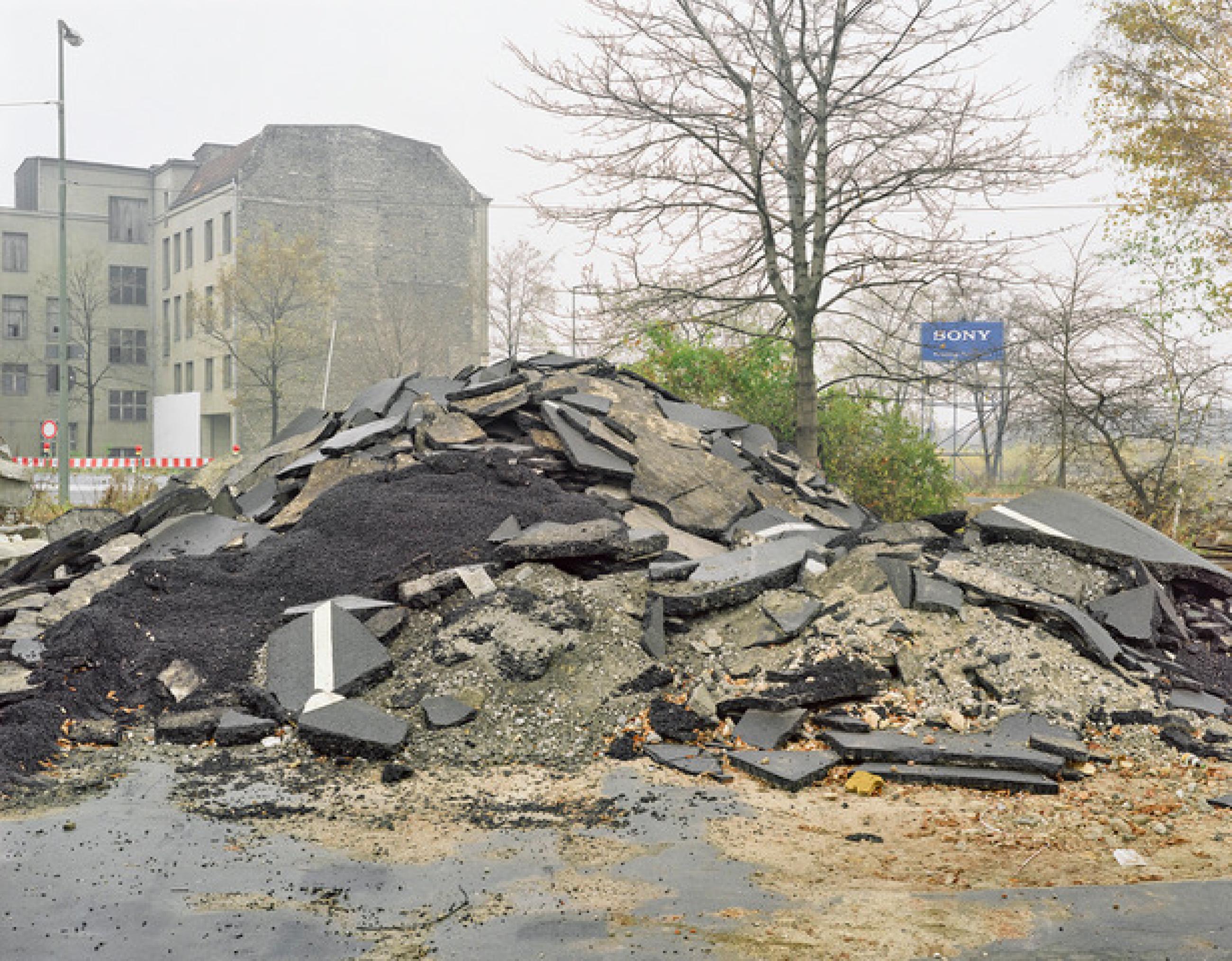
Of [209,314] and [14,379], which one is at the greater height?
[209,314]

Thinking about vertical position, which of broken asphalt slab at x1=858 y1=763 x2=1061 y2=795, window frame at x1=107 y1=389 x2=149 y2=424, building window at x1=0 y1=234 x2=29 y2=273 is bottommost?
broken asphalt slab at x1=858 y1=763 x2=1061 y2=795

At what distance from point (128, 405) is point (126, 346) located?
8.78 ft

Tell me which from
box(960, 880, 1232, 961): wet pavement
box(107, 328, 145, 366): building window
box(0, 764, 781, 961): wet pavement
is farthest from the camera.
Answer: box(107, 328, 145, 366): building window

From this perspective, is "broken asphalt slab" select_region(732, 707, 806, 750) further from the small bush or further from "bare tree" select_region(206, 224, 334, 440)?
"bare tree" select_region(206, 224, 334, 440)

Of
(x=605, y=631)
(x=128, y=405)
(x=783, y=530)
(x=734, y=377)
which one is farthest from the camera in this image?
(x=128, y=405)

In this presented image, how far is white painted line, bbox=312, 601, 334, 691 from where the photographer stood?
22.6 feet

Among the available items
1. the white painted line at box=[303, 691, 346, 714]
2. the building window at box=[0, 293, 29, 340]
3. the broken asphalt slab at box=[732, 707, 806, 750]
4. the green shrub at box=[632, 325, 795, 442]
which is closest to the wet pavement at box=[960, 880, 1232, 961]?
the broken asphalt slab at box=[732, 707, 806, 750]

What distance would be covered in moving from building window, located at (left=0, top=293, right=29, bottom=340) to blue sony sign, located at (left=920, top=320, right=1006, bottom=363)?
145 feet

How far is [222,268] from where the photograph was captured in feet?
120

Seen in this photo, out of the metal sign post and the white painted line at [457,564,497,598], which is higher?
the metal sign post

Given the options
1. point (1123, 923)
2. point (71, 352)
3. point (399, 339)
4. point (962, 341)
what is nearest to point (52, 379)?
point (71, 352)

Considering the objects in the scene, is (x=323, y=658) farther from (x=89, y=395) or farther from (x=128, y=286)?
(x=128, y=286)

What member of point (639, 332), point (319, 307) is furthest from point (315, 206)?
point (639, 332)

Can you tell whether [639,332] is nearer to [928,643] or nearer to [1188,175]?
[928,643]
